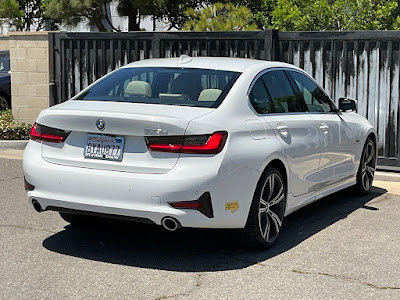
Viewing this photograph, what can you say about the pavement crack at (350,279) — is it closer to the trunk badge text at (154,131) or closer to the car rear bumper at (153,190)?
the car rear bumper at (153,190)

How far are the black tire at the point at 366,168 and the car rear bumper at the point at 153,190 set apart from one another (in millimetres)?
2975

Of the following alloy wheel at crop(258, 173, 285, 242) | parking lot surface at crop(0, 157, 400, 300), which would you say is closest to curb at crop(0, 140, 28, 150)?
parking lot surface at crop(0, 157, 400, 300)

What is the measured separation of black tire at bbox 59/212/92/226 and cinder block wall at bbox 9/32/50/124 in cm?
684

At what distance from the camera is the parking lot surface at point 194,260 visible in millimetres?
5094

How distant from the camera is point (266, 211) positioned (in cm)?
607

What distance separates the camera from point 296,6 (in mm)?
16281

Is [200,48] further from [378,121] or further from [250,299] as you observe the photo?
[250,299]

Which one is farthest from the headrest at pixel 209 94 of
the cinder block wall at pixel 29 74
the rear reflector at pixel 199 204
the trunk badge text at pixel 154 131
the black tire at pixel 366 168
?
the cinder block wall at pixel 29 74

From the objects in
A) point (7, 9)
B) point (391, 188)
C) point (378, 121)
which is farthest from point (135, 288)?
point (7, 9)

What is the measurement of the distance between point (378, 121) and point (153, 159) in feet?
18.8

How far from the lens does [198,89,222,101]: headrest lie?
5.95 m

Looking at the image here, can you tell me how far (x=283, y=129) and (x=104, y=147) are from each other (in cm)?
163

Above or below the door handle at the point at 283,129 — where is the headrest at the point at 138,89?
above

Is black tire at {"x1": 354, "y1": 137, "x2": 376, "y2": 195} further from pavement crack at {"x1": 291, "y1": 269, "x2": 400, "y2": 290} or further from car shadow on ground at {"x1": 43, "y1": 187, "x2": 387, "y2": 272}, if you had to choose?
pavement crack at {"x1": 291, "y1": 269, "x2": 400, "y2": 290}
